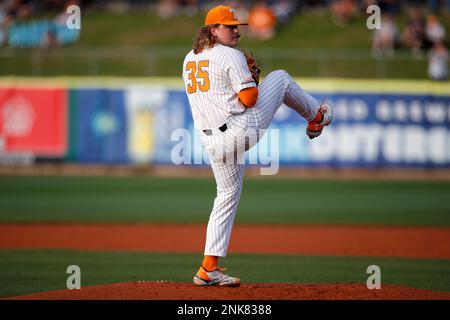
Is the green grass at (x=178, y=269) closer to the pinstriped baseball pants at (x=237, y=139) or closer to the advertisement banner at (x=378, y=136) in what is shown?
the pinstriped baseball pants at (x=237, y=139)

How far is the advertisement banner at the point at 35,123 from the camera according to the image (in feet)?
62.9

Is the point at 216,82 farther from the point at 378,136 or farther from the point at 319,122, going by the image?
the point at 378,136

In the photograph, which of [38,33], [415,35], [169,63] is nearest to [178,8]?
[169,63]

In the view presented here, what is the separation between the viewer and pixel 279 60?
22750 mm

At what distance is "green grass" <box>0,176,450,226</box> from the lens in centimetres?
1338

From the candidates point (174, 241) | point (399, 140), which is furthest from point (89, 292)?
point (399, 140)

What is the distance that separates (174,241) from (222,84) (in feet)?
17.2

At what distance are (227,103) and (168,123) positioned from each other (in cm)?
1310

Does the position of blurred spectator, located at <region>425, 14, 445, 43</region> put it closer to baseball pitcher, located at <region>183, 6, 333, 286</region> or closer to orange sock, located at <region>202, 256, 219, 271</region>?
baseball pitcher, located at <region>183, 6, 333, 286</region>

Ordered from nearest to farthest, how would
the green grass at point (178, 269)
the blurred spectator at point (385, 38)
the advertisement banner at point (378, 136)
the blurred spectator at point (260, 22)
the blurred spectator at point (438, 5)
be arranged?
the green grass at point (178, 269)
the advertisement banner at point (378, 136)
the blurred spectator at point (385, 38)
the blurred spectator at point (260, 22)
the blurred spectator at point (438, 5)

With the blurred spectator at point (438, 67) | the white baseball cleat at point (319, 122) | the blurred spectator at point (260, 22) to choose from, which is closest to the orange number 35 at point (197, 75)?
the white baseball cleat at point (319, 122)

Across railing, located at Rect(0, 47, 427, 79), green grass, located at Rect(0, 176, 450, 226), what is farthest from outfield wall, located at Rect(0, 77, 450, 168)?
railing, located at Rect(0, 47, 427, 79)

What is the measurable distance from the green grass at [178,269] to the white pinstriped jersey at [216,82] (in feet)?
7.26

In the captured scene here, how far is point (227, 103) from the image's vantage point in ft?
19.6
